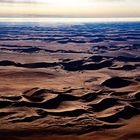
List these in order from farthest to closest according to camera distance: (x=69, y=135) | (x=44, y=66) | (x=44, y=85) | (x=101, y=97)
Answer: (x=44, y=66)
(x=44, y=85)
(x=101, y=97)
(x=69, y=135)

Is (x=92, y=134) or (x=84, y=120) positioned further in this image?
(x=84, y=120)

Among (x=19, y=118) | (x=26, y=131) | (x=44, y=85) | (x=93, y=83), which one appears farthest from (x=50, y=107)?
(x=93, y=83)

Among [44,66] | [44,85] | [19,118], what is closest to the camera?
[19,118]

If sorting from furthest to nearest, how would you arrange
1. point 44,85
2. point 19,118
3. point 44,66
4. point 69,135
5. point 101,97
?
point 44,66
point 44,85
point 101,97
point 19,118
point 69,135

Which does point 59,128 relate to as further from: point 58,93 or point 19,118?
point 58,93

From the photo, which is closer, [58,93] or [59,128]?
[59,128]

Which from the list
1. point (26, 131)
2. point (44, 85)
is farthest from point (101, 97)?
point (26, 131)

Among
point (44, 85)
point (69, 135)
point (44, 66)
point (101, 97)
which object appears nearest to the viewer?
point (69, 135)

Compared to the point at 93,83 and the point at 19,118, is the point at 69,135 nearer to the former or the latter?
the point at 19,118
